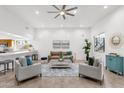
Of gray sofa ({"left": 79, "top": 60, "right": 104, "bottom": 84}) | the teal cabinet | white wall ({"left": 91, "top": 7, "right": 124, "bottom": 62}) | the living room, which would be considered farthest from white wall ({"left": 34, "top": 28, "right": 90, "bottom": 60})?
gray sofa ({"left": 79, "top": 60, "right": 104, "bottom": 84})

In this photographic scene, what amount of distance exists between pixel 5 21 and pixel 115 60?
5.72 meters

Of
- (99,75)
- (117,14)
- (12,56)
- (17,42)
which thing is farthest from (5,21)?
(117,14)

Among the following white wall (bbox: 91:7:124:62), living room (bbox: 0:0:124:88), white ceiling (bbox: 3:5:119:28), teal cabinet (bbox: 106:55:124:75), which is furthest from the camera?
white ceiling (bbox: 3:5:119:28)

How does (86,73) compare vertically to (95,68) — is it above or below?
below

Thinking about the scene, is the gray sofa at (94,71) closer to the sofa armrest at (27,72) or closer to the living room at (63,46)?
the living room at (63,46)

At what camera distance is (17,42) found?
8570mm

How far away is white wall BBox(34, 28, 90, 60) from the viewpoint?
10.6 m

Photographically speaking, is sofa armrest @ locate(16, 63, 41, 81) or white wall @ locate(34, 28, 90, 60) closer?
sofa armrest @ locate(16, 63, 41, 81)

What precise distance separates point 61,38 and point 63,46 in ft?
2.66

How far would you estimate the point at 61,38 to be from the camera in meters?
10.6

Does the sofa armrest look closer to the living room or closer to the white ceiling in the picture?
the living room

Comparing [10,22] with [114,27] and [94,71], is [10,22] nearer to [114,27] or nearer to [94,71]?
[94,71]
